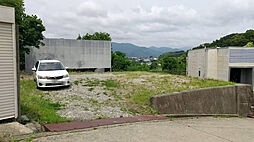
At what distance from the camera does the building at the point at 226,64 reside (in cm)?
2923

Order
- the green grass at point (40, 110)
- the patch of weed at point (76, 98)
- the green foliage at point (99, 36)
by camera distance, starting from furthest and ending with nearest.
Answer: the green foliage at point (99, 36) → the patch of weed at point (76, 98) → the green grass at point (40, 110)

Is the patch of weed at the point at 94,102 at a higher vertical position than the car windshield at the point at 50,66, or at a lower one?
lower

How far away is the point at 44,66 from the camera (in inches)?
458

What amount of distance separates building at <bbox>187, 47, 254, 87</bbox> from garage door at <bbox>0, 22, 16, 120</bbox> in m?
29.0

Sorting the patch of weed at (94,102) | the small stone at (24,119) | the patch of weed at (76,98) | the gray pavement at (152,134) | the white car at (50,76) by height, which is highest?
the white car at (50,76)

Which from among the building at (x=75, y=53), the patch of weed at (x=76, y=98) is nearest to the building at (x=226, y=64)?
the building at (x=75, y=53)

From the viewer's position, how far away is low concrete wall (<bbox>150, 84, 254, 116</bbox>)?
335 inches

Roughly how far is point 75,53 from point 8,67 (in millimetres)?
22792

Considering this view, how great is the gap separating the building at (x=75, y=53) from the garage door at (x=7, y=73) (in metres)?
20.3

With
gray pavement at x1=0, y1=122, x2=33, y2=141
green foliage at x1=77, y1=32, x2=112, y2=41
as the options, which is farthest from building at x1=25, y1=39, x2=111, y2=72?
gray pavement at x1=0, y1=122, x2=33, y2=141

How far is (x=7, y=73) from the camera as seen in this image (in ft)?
18.4

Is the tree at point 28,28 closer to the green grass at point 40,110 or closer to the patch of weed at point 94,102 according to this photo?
the green grass at point 40,110

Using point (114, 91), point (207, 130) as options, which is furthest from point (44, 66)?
point (207, 130)

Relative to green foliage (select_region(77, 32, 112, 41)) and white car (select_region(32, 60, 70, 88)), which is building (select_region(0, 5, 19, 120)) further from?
green foliage (select_region(77, 32, 112, 41))
